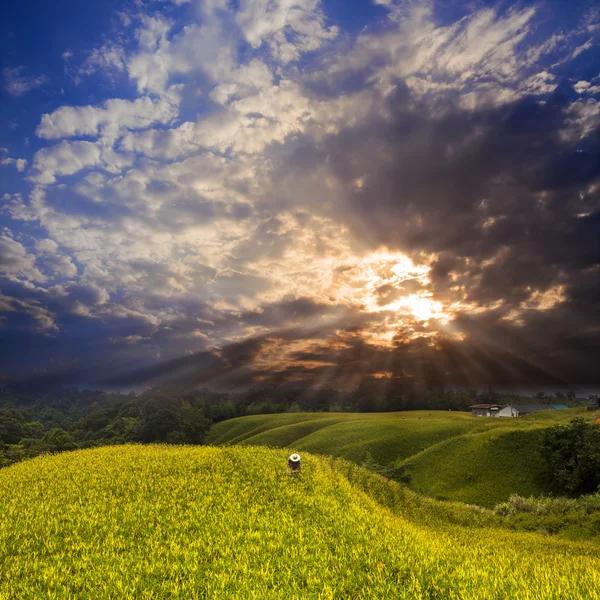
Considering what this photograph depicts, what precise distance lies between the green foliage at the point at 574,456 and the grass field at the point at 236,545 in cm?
3049

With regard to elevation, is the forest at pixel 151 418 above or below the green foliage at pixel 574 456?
above

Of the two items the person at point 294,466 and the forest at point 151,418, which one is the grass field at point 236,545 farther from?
the forest at point 151,418

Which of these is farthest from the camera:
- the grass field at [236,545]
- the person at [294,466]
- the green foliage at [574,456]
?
the green foliage at [574,456]

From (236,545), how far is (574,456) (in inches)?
2072

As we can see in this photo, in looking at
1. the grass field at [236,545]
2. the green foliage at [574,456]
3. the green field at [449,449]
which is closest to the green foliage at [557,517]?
the grass field at [236,545]

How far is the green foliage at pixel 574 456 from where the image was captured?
155 feet

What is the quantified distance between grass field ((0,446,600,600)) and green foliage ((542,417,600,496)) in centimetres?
3049

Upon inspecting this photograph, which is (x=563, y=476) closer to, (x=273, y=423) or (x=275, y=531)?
(x=275, y=531)

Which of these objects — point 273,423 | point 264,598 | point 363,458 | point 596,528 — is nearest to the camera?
point 264,598

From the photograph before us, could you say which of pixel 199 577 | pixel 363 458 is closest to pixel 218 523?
pixel 199 577

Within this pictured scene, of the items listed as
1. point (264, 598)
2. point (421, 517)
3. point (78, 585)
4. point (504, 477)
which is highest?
point (78, 585)

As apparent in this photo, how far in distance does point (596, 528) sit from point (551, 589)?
2308 centimetres

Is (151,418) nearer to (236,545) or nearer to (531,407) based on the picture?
(236,545)

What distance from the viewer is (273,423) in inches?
5049
